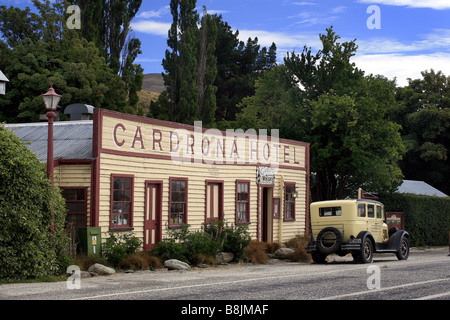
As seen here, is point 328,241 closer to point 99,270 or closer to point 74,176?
point 99,270

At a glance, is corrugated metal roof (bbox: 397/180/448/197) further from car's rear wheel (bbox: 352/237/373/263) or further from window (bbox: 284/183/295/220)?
car's rear wheel (bbox: 352/237/373/263)

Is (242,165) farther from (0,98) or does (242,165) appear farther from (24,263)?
(0,98)

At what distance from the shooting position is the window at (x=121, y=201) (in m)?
19.2

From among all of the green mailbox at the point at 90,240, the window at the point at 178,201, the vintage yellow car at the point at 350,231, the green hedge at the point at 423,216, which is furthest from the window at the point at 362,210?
the green hedge at the point at 423,216

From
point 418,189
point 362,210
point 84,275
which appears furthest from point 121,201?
point 418,189

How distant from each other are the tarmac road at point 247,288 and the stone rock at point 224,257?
150 inches

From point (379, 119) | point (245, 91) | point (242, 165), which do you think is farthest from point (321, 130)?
point (245, 91)

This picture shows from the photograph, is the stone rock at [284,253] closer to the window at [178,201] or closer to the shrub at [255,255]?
the shrub at [255,255]

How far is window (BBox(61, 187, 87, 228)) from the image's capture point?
18.5 metres

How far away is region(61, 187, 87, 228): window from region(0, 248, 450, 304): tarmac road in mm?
2507

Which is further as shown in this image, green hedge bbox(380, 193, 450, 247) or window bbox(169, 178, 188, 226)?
Answer: green hedge bbox(380, 193, 450, 247)

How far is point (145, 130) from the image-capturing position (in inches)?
818

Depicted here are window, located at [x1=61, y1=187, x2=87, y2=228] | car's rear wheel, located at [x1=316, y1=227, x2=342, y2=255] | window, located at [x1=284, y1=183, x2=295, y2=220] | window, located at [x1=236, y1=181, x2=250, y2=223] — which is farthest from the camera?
window, located at [x1=284, y1=183, x2=295, y2=220]

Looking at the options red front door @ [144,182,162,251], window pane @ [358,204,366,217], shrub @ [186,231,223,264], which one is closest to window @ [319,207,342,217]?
window pane @ [358,204,366,217]
